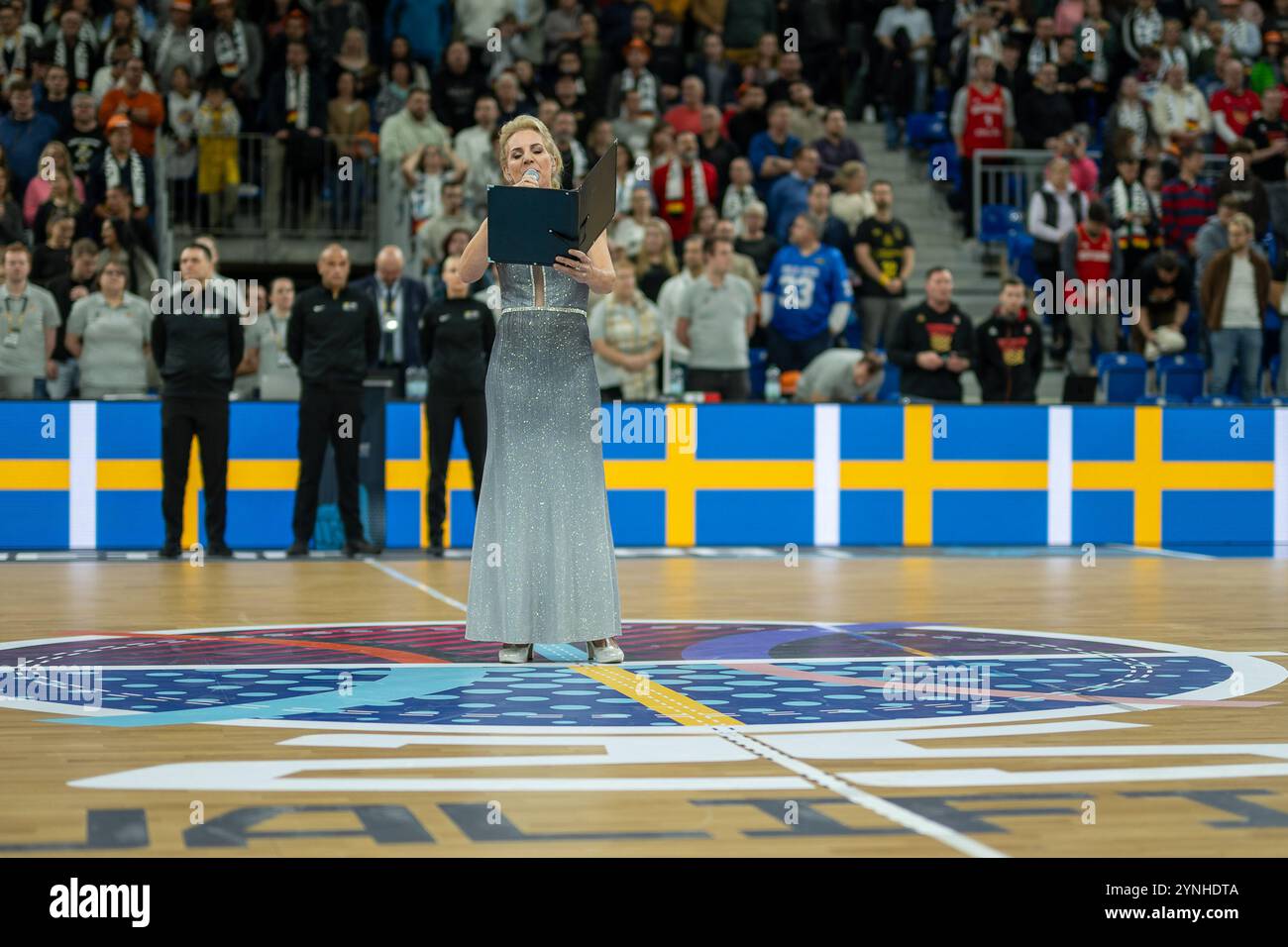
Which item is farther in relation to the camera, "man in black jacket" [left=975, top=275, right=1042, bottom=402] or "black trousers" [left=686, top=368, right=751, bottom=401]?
"man in black jacket" [left=975, top=275, right=1042, bottom=402]

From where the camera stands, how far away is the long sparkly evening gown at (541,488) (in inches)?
304

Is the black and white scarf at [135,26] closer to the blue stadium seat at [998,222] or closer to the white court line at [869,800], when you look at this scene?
the blue stadium seat at [998,222]

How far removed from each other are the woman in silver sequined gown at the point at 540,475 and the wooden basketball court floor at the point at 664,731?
26cm

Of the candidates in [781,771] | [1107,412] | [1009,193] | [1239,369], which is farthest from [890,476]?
[781,771]

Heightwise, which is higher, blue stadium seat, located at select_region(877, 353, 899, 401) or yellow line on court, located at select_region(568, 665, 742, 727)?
blue stadium seat, located at select_region(877, 353, 899, 401)

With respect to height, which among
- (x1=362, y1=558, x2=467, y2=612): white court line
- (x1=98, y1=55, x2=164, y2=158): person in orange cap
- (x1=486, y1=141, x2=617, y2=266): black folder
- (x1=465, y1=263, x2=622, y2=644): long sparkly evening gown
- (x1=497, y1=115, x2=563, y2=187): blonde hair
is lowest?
(x1=362, y1=558, x2=467, y2=612): white court line

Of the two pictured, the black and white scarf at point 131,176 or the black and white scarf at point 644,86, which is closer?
the black and white scarf at point 131,176

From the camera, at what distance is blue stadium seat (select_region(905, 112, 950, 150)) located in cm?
2225

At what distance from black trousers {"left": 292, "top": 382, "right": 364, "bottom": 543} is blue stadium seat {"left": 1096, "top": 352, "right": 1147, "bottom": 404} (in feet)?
24.9

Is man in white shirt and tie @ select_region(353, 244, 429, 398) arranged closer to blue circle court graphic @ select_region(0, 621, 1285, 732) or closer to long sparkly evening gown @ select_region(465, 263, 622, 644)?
blue circle court graphic @ select_region(0, 621, 1285, 732)

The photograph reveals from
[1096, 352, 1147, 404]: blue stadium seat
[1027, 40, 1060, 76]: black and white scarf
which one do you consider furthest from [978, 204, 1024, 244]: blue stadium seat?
→ [1096, 352, 1147, 404]: blue stadium seat
